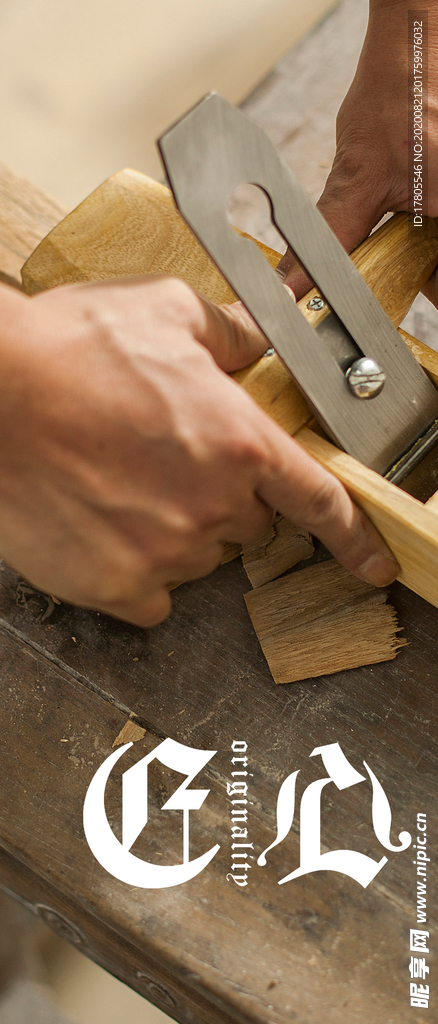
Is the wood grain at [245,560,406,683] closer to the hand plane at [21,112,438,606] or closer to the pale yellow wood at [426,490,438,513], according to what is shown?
the hand plane at [21,112,438,606]

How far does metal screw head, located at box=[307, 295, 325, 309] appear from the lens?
0.79 metres

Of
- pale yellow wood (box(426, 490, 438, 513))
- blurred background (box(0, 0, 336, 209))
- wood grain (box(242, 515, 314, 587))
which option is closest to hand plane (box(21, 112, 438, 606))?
pale yellow wood (box(426, 490, 438, 513))

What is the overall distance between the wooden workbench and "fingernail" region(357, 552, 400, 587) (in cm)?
9

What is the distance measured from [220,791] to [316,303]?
0.61 meters

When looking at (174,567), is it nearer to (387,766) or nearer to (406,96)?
(387,766)

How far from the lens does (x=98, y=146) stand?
99.1 inches

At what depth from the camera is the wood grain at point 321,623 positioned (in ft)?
3.01

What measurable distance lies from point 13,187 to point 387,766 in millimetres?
1135

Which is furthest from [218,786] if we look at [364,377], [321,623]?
[364,377]

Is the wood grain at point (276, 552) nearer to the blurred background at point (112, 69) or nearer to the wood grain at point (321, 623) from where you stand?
the wood grain at point (321, 623)

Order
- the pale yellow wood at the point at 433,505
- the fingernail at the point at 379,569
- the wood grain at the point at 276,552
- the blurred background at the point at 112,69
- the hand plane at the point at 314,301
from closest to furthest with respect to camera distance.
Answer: the hand plane at the point at 314,301
the pale yellow wood at the point at 433,505
the fingernail at the point at 379,569
the wood grain at the point at 276,552
the blurred background at the point at 112,69

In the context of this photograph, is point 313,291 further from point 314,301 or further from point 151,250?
point 151,250

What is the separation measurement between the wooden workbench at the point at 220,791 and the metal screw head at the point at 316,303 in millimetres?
390

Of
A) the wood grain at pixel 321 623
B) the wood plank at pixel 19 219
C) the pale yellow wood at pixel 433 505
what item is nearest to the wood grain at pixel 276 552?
the wood grain at pixel 321 623
